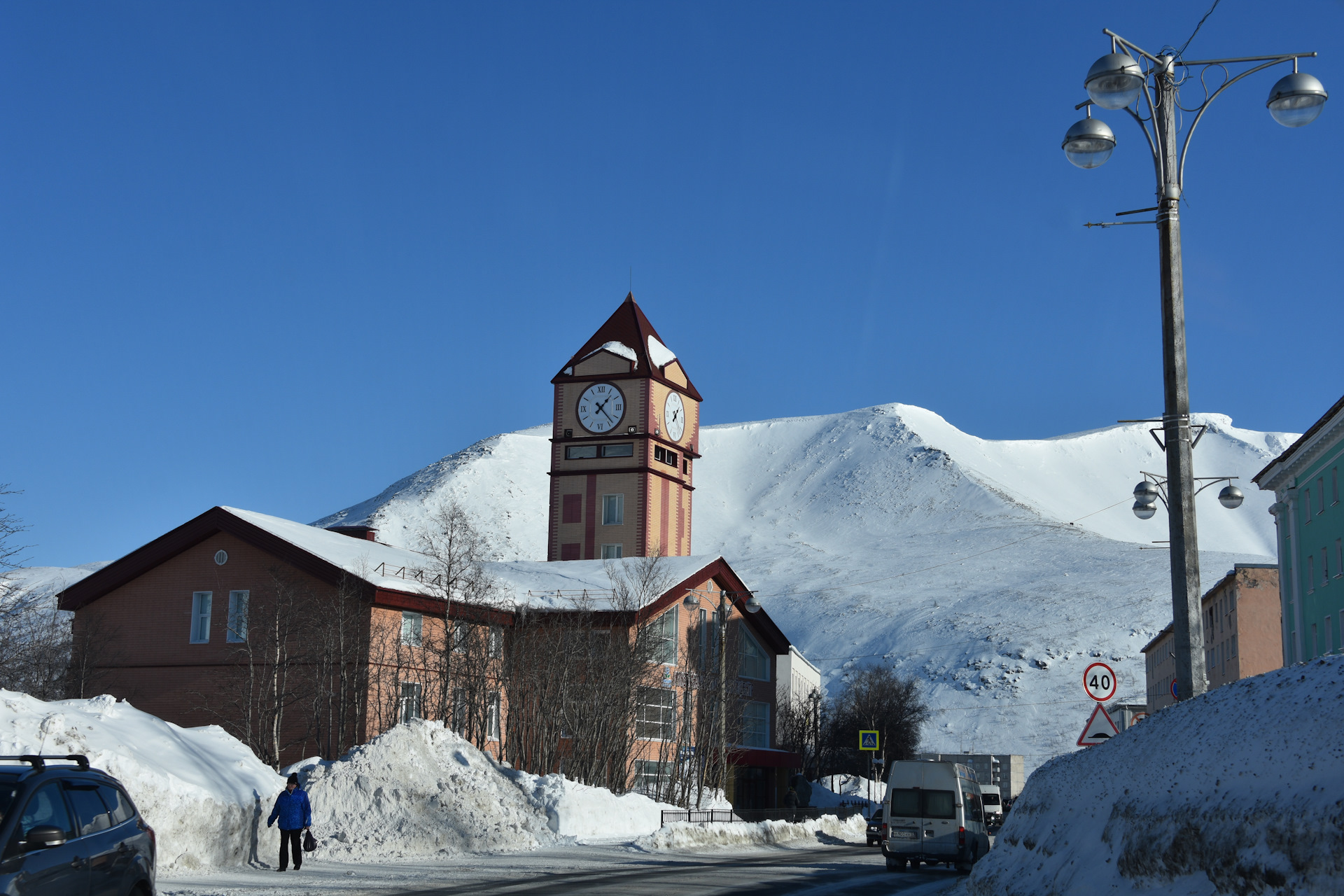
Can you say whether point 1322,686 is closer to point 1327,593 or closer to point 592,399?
point 1327,593

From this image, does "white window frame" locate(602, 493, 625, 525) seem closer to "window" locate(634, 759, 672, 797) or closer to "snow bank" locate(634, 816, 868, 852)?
"snow bank" locate(634, 816, 868, 852)

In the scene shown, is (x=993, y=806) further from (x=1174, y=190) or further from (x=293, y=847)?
(x=1174, y=190)

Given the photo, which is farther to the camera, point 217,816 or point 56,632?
point 56,632

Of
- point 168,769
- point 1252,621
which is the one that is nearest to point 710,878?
point 168,769

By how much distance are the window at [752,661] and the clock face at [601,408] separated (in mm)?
20970

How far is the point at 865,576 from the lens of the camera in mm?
192750

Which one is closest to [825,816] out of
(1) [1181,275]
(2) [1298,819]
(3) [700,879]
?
(3) [700,879]

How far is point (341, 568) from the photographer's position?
40250 millimetres

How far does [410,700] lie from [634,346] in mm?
38194

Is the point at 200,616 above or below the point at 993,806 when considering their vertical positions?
above

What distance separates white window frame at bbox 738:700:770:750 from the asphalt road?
21789 millimetres

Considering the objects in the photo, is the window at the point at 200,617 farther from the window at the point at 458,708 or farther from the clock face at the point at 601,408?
the clock face at the point at 601,408

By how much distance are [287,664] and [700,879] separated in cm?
2164

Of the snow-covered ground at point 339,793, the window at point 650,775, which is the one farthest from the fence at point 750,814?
the window at point 650,775
